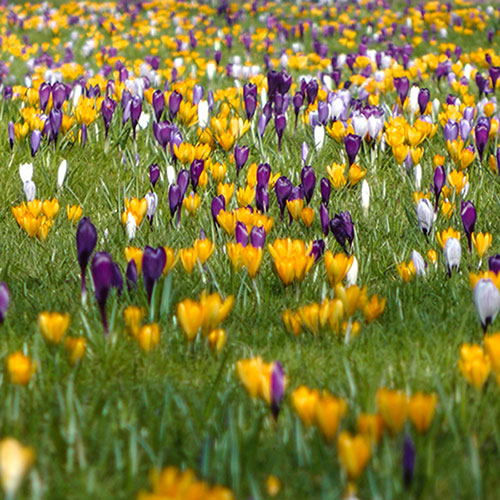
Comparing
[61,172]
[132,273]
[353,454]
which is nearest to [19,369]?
[132,273]

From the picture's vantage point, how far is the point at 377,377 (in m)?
2.30

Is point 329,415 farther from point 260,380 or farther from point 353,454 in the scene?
point 260,380

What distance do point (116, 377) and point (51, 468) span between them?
54 centimetres

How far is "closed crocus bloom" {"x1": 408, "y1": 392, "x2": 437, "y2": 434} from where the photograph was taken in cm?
176

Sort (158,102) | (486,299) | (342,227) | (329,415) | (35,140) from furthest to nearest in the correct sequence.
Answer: (158,102), (35,140), (342,227), (486,299), (329,415)

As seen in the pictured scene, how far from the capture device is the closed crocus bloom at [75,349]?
2262 mm

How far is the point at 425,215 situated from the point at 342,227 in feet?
1.77

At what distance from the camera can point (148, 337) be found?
7.84 ft

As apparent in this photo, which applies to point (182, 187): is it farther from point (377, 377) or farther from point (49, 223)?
point (377, 377)

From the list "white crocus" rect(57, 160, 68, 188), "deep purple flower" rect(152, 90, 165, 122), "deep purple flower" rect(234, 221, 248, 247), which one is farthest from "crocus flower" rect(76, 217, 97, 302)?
"deep purple flower" rect(152, 90, 165, 122)

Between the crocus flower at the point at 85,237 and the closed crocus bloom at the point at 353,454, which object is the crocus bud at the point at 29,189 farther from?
the closed crocus bloom at the point at 353,454

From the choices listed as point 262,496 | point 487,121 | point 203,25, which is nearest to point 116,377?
point 262,496

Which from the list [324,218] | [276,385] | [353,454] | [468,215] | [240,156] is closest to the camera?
[353,454]

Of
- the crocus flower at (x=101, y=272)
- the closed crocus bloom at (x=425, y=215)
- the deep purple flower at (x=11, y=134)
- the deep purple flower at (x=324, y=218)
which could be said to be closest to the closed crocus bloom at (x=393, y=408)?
the crocus flower at (x=101, y=272)
